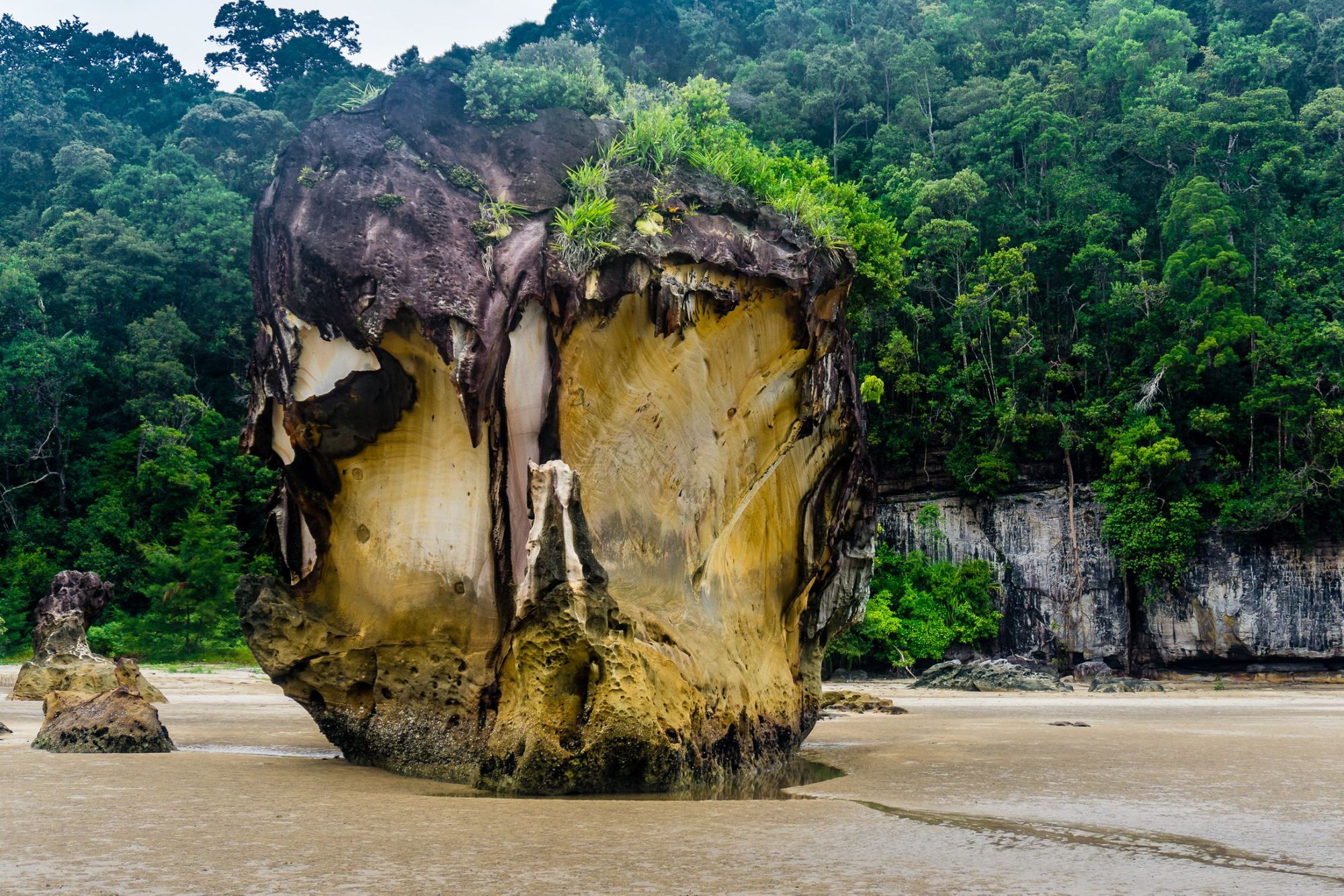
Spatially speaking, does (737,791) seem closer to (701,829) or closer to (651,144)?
(701,829)

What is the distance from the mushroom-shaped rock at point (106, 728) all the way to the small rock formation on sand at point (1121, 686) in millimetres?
18607

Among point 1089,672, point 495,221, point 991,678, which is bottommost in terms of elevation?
point 1089,672

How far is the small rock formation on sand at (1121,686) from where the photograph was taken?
69.0 feet

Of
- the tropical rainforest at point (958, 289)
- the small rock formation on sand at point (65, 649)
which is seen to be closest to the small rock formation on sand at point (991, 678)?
the tropical rainforest at point (958, 289)

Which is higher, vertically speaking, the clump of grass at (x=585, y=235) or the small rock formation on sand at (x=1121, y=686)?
the clump of grass at (x=585, y=235)

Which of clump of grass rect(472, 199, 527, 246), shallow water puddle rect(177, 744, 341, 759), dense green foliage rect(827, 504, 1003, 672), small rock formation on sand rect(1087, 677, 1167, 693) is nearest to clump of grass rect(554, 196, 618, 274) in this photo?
clump of grass rect(472, 199, 527, 246)

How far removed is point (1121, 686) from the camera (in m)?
21.5

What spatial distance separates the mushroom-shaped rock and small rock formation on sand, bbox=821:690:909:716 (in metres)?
9.11

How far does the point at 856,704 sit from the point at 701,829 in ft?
34.9

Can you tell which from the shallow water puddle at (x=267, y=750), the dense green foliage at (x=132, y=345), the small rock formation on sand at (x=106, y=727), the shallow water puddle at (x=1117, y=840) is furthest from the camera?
the dense green foliage at (x=132, y=345)

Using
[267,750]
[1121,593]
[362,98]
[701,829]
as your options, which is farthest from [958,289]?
[701,829]

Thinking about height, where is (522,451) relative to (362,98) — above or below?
below

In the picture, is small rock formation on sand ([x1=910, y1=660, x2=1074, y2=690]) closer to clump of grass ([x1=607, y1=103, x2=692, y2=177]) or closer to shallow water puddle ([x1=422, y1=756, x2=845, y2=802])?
shallow water puddle ([x1=422, y1=756, x2=845, y2=802])

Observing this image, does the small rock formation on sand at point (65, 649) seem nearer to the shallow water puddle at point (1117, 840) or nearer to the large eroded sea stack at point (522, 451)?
the large eroded sea stack at point (522, 451)
